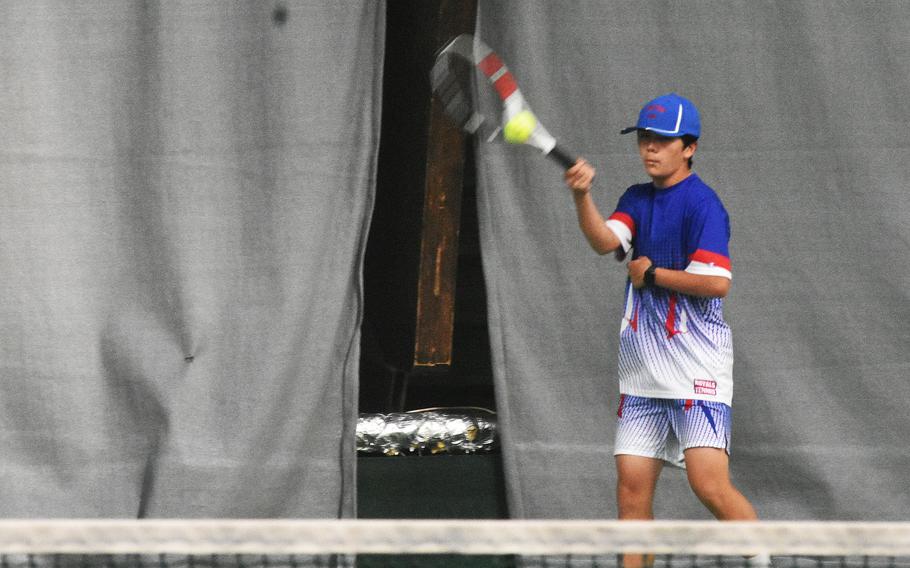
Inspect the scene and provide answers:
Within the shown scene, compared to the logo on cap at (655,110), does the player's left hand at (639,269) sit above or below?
below

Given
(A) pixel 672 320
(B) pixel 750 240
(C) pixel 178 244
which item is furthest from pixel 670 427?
(C) pixel 178 244

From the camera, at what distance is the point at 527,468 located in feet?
15.6

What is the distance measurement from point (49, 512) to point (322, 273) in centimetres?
119

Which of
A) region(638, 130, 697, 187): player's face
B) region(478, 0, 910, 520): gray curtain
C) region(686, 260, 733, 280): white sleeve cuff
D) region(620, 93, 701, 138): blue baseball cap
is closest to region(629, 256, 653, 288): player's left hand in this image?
region(686, 260, 733, 280): white sleeve cuff

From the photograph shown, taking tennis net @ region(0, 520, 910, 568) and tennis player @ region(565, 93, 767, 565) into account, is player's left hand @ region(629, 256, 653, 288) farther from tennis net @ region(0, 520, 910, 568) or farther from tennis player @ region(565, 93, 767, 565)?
tennis net @ region(0, 520, 910, 568)

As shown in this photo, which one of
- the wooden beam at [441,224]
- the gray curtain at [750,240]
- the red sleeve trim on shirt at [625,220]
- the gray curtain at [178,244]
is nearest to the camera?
the red sleeve trim on shirt at [625,220]

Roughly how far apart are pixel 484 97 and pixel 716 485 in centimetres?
149

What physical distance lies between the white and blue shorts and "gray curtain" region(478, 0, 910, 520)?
79 centimetres

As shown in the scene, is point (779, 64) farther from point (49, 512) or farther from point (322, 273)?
point (49, 512)

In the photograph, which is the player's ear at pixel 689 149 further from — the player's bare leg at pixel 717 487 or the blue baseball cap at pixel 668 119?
the player's bare leg at pixel 717 487

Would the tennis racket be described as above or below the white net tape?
above

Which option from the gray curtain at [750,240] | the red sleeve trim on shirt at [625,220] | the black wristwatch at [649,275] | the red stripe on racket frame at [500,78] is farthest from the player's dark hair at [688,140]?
the gray curtain at [750,240]

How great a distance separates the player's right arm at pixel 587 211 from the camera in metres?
3.77

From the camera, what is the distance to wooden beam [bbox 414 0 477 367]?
4867 mm
